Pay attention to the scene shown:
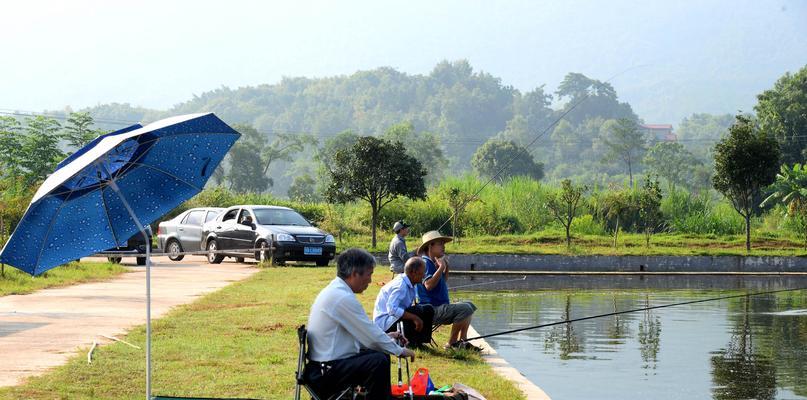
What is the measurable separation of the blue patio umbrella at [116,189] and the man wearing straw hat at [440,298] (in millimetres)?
3648

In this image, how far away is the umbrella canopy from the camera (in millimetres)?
7254

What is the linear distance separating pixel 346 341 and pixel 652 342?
7741mm

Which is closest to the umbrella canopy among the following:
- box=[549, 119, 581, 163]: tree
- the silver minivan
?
the silver minivan

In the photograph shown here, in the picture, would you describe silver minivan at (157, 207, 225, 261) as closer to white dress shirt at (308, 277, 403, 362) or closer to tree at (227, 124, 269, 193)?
white dress shirt at (308, 277, 403, 362)

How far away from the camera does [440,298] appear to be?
37.7 ft

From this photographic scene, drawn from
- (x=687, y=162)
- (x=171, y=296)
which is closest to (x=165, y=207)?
(x=171, y=296)

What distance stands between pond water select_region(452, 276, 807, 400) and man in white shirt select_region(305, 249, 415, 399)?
317 cm

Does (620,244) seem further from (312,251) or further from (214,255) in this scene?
(214,255)

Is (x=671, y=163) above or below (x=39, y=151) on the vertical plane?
above

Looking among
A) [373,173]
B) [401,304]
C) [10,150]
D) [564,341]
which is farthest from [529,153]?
[401,304]

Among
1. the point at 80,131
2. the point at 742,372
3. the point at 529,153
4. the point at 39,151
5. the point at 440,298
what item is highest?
the point at 529,153

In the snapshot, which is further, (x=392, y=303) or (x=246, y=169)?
(x=246, y=169)

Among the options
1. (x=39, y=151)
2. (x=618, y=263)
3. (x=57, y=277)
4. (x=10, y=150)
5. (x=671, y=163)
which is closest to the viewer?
(x=57, y=277)

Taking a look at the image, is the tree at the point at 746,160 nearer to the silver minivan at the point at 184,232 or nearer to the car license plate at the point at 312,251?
the car license plate at the point at 312,251
